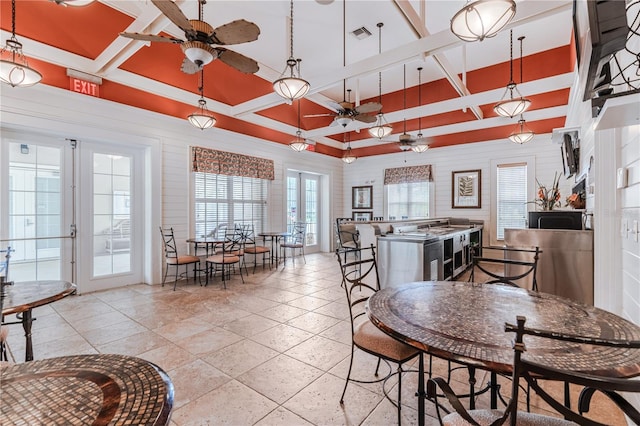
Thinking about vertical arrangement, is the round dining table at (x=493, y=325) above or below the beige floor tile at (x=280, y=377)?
above

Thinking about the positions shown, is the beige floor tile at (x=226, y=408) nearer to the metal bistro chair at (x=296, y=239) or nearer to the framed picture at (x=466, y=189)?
the metal bistro chair at (x=296, y=239)

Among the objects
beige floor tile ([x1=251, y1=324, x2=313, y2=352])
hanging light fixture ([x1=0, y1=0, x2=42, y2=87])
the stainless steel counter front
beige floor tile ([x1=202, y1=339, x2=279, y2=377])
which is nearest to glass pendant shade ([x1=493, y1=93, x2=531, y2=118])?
the stainless steel counter front

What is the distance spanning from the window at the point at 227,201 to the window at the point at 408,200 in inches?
150

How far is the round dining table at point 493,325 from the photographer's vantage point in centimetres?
105

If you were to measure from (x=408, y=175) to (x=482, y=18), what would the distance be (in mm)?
6023

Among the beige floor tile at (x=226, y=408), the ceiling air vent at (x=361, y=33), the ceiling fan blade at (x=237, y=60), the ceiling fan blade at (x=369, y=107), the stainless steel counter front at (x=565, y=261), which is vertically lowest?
the beige floor tile at (x=226, y=408)

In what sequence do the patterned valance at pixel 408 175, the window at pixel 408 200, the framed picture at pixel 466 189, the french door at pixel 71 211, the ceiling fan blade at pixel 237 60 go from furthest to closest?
the window at pixel 408 200 → the patterned valance at pixel 408 175 → the framed picture at pixel 466 189 → the french door at pixel 71 211 → the ceiling fan blade at pixel 237 60

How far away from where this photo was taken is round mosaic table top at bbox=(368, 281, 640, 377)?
1052 millimetres

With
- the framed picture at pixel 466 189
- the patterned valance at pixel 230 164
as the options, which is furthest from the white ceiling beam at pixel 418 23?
the patterned valance at pixel 230 164

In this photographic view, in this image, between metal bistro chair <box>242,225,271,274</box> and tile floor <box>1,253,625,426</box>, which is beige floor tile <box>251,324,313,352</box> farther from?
metal bistro chair <box>242,225,271,274</box>

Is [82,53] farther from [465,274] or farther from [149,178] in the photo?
[465,274]

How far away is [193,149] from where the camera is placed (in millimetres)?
5629

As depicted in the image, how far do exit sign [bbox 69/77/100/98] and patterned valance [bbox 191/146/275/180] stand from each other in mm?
1646

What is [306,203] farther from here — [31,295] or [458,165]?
[31,295]
